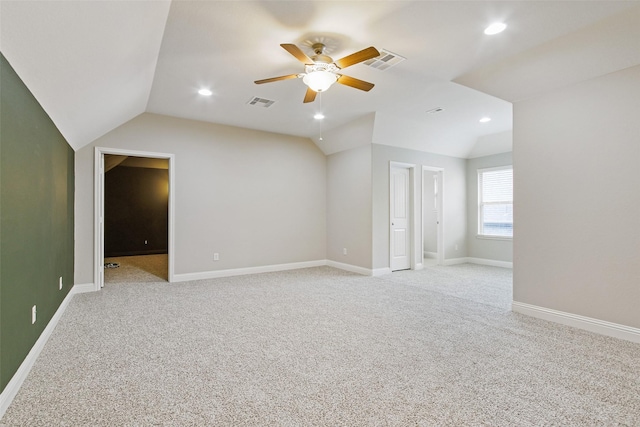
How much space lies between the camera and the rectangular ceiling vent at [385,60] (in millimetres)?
3078

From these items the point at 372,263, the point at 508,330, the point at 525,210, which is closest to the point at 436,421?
the point at 508,330

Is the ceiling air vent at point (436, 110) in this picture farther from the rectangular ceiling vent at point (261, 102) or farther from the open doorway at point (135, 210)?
the open doorway at point (135, 210)

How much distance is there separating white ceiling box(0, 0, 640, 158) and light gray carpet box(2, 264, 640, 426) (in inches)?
83.1

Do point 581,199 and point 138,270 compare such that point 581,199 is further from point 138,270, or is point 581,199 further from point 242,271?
point 138,270

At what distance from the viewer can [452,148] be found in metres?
6.73

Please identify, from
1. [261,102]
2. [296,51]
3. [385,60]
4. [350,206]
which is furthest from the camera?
[350,206]

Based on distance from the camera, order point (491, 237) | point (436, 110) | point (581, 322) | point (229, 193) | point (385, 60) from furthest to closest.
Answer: point (491, 237)
point (229, 193)
point (436, 110)
point (385, 60)
point (581, 322)

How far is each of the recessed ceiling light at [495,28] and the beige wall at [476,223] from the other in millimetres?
4555

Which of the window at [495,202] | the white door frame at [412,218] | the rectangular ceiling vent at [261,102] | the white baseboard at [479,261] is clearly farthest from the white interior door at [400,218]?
the rectangular ceiling vent at [261,102]

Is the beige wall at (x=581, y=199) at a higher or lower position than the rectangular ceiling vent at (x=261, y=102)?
lower

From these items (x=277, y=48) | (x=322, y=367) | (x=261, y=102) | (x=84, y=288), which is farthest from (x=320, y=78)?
(x=84, y=288)

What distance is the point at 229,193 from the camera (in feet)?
18.6

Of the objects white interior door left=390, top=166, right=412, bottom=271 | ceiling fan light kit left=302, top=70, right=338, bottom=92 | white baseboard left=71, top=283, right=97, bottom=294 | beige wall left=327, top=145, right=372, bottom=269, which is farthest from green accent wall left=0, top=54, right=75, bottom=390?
white interior door left=390, top=166, right=412, bottom=271

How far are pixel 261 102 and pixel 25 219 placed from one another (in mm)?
3003
